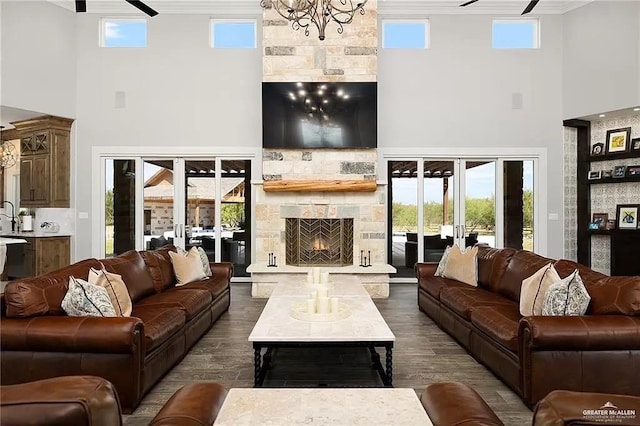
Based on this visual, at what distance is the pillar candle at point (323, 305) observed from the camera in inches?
128

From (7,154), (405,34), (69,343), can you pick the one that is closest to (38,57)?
(7,154)

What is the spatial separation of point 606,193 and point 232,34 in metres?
7.12

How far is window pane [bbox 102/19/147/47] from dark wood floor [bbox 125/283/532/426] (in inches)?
219

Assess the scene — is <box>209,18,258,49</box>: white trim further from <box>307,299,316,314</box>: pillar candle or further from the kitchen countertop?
<box>307,299,316,314</box>: pillar candle

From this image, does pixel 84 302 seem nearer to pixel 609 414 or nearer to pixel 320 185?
pixel 609 414

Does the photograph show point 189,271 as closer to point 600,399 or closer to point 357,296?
point 357,296

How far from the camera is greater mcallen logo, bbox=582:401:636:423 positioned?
1.27 meters

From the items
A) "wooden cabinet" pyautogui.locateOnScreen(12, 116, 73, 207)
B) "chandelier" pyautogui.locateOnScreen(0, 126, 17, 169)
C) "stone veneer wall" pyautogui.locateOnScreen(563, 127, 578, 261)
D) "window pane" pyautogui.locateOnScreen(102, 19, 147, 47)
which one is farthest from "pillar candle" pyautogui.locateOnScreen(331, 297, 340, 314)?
"chandelier" pyautogui.locateOnScreen(0, 126, 17, 169)

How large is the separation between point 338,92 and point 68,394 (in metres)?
6.01

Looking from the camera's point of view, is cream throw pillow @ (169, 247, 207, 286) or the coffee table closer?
the coffee table

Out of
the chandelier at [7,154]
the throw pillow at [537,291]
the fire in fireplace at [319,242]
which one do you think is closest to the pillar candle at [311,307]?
the throw pillow at [537,291]

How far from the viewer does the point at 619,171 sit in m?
6.78

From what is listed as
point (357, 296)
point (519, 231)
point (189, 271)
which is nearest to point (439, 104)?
point (519, 231)

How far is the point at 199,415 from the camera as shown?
148 cm
